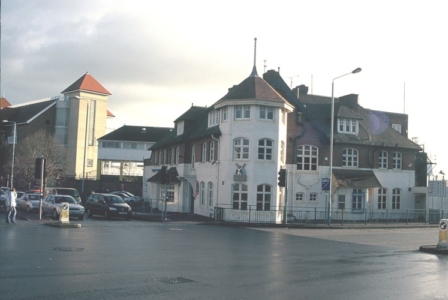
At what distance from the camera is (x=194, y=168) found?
43500 mm

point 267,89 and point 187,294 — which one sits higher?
point 267,89

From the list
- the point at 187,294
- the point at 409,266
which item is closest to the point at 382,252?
the point at 409,266

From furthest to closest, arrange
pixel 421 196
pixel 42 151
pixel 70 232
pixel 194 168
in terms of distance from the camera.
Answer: pixel 42 151 < pixel 421 196 < pixel 194 168 < pixel 70 232

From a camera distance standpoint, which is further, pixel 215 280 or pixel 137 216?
pixel 137 216

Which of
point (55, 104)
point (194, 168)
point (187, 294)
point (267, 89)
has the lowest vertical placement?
point (187, 294)

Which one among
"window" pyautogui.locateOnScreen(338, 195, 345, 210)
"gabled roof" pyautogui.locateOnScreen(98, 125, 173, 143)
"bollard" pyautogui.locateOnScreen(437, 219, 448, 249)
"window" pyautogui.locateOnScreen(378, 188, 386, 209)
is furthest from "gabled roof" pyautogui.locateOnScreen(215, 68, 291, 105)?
"gabled roof" pyautogui.locateOnScreen(98, 125, 173, 143)

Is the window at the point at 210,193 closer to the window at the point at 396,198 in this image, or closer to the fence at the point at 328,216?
the fence at the point at 328,216

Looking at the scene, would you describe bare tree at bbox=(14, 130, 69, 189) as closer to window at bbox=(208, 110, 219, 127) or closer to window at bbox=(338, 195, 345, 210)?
window at bbox=(208, 110, 219, 127)

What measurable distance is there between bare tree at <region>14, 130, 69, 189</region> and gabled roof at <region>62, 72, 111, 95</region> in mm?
22216

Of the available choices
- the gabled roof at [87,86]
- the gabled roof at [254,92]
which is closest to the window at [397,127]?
the gabled roof at [254,92]

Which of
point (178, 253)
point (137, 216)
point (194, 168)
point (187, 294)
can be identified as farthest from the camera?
point (194, 168)

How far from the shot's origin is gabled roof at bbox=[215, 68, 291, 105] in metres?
36.7

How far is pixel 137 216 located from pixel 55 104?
157 feet

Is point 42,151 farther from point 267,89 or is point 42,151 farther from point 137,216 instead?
point 267,89
